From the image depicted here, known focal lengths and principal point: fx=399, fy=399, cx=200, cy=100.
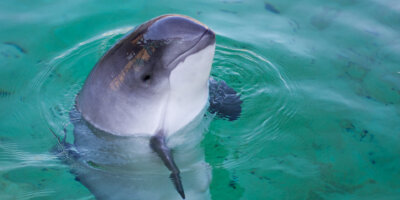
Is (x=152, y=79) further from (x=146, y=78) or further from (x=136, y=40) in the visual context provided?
(x=136, y=40)

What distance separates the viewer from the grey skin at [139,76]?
4191mm

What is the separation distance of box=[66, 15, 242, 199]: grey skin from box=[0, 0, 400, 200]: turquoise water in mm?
724

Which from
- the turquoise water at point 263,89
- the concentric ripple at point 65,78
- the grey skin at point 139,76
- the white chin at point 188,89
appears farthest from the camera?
the concentric ripple at point 65,78

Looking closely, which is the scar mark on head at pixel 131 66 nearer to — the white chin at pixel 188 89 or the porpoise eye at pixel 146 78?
the porpoise eye at pixel 146 78

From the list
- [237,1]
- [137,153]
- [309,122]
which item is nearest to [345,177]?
[309,122]

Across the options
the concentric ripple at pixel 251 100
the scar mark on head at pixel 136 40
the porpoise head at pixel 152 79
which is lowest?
the concentric ripple at pixel 251 100

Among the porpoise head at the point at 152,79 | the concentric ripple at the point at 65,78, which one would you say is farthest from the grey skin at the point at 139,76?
the concentric ripple at the point at 65,78

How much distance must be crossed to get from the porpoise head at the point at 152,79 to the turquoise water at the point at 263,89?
739 millimetres

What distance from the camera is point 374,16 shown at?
25.3 ft

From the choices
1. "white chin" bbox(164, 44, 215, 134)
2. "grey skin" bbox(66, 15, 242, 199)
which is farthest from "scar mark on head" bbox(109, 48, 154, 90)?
"white chin" bbox(164, 44, 215, 134)

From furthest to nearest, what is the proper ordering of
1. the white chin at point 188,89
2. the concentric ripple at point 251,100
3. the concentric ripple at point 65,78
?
the concentric ripple at point 65,78 < the concentric ripple at point 251,100 < the white chin at point 188,89

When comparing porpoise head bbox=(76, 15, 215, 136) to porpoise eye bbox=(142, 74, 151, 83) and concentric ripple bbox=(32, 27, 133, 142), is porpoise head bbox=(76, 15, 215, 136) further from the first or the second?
concentric ripple bbox=(32, 27, 133, 142)

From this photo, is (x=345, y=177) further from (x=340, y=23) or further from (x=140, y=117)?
(x=340, y=23)

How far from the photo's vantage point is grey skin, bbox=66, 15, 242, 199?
4.19 metres
